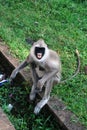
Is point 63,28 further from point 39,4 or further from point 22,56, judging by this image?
point 22,56

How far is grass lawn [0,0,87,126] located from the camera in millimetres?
5465

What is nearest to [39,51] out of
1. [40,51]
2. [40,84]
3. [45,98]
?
[40,51]

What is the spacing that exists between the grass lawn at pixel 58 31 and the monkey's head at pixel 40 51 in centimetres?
64

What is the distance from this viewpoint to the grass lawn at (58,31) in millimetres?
5465

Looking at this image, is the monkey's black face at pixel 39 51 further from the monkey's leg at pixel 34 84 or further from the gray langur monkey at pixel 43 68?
the monkey's leg at pixel 34 84

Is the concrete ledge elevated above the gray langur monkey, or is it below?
below

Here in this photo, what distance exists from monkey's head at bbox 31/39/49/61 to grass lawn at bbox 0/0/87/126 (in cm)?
64

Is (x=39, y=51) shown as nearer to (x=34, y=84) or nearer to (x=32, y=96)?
(x=34, y=84)

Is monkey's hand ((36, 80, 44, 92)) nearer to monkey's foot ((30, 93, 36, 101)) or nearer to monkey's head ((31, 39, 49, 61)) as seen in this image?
monkey's foot ((30, 93, 36, 101))

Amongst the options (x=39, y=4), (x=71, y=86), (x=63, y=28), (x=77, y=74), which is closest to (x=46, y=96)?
(x=71, y=86)

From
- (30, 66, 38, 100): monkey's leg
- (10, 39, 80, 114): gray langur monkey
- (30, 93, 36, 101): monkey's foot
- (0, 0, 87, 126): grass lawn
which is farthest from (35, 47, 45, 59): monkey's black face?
(0, 0, 87, 126): grass lawn

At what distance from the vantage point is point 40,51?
4.86 metres

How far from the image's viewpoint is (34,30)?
23.4 feet

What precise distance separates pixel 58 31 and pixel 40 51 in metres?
2.52
